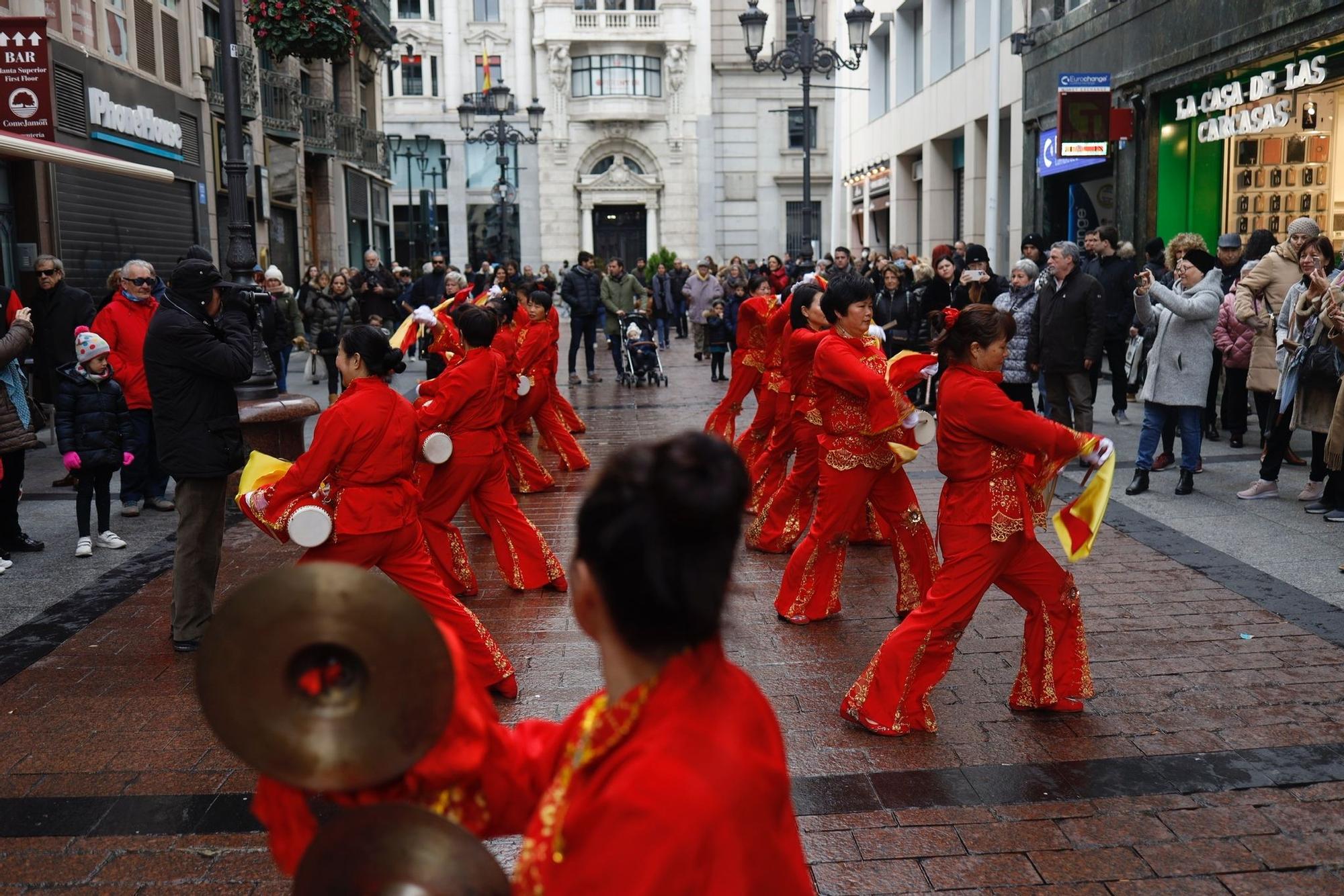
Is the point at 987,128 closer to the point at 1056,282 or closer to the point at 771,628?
the point at 1056,282

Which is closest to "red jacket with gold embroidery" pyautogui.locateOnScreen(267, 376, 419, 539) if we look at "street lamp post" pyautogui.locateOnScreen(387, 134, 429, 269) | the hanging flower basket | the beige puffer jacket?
the hanging flower basket

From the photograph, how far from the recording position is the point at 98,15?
1725 cm

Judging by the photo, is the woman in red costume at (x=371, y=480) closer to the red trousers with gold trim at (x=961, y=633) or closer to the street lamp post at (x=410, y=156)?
the red trousers with gold trim at (x=961, y=633)

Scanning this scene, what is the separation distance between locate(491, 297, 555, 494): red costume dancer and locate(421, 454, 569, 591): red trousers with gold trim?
2759 mm

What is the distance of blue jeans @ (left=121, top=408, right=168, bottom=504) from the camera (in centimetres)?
965

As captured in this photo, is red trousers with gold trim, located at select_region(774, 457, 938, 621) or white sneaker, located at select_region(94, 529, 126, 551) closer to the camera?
red trousers with gold trim, located at select_region(774, 457, 938, 621)

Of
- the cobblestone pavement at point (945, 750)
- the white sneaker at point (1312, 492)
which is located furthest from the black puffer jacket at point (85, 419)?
the white sneaker at point (1312, 492)

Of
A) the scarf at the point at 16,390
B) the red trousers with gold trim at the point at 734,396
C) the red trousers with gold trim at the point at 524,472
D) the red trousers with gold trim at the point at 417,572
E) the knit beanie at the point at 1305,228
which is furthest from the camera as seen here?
the red trousers with gold trim at the point at 524,472

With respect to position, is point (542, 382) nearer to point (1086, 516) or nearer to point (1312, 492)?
point (1312, 492)

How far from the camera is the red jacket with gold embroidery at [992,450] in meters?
4.82

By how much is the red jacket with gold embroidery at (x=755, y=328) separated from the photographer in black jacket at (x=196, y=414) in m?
4.50

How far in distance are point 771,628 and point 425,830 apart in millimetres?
4805

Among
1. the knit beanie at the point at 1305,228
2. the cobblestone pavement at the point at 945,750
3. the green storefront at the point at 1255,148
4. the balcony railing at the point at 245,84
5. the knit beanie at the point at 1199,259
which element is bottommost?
the cobblestone pavement at the point at 945,750

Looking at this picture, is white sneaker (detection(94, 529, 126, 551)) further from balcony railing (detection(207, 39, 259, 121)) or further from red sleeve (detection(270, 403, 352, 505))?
balcony railing (detection(207, 39, 259, 121))
